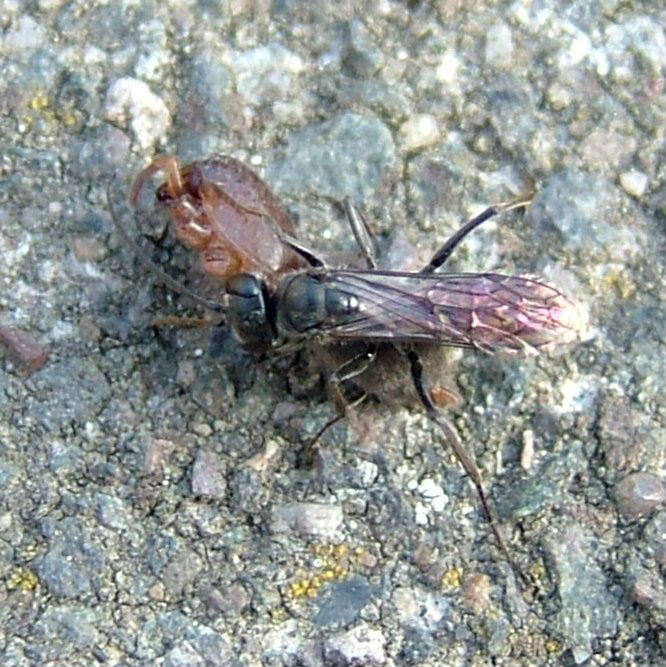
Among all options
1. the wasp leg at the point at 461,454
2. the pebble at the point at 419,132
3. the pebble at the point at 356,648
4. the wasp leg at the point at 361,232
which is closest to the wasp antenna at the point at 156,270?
the wasp leg at the point at 361,232

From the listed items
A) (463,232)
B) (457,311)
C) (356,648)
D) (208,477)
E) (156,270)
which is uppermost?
(156,270)

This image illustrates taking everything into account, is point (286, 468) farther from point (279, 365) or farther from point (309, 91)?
point (309, 91)

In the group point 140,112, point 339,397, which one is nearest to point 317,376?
point 339,397

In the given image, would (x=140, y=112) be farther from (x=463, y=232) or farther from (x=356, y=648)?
(x=356, y=648)

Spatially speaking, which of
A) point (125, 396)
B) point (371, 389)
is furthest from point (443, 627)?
point (125, 396)

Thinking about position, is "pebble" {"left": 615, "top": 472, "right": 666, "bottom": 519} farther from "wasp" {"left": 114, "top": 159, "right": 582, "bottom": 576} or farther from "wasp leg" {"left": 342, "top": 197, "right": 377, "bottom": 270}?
"wasp leg" {"left": 342, "top": 197, "right": 377, "bottom": 270}
